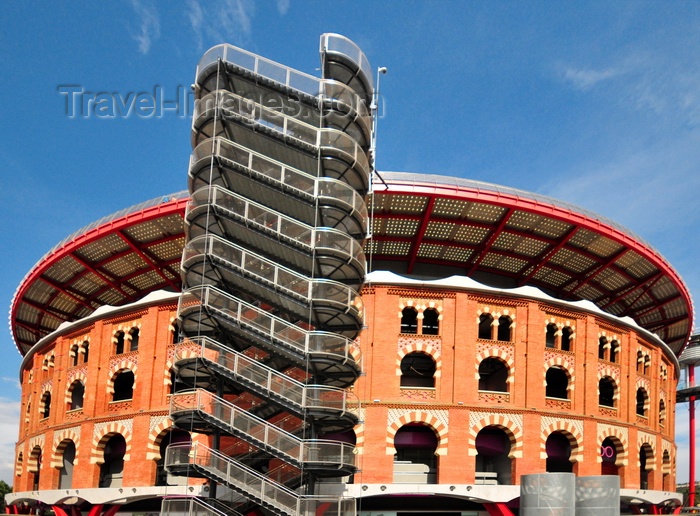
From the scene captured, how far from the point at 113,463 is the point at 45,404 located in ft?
24.7

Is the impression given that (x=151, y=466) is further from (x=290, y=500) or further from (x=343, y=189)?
(x=343, y=189)

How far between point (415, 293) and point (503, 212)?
749 cm

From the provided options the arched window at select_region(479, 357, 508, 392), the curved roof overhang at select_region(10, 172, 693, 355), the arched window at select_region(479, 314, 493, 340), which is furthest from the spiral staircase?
the arched window at select_region(479, 357, 508, 392)

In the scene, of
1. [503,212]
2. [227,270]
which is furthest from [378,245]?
[227,270]

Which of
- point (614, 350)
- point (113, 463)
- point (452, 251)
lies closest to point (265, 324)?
point (113, 463)

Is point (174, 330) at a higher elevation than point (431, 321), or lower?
lower

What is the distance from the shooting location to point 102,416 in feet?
142

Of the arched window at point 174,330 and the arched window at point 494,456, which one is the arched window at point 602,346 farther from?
the arched window at point 174,330

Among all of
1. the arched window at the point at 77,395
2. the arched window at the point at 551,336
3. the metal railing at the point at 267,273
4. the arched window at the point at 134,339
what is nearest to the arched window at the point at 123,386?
the arched window at the point at 77,395

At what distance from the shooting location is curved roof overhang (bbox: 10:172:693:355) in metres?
43.1

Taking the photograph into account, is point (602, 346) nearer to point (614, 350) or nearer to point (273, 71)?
point (614, 350)

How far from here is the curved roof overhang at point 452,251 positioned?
141 ft

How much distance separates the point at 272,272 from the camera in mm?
26656

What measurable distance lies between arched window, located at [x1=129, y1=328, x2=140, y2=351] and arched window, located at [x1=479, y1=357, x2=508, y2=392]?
1859cm
